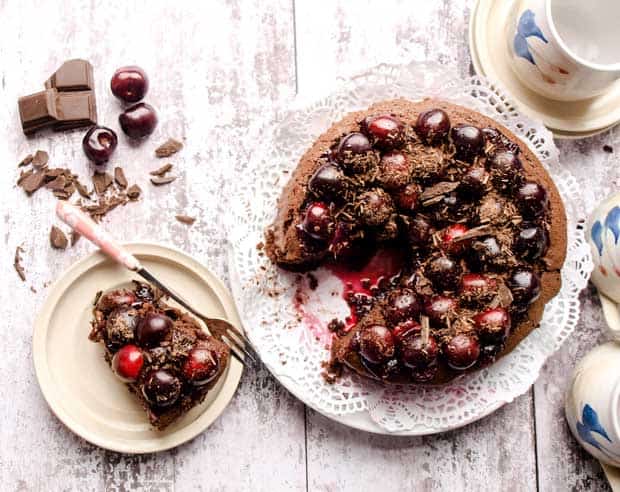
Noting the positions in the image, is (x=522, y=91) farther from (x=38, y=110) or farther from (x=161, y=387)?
(x=38, y=110)

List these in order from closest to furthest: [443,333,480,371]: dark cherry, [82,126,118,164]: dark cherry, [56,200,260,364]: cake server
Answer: [443,333,480,371]: dark cherry < [56,200,260,364]: cake server < [82,126,118,164]: dark cherry

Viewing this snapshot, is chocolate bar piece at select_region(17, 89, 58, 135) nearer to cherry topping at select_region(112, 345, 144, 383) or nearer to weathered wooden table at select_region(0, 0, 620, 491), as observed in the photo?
weathered wooden table at select_region(0, 0, 620, 491)

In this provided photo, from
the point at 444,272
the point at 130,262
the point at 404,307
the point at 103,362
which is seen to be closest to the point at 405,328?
the point at 404,307

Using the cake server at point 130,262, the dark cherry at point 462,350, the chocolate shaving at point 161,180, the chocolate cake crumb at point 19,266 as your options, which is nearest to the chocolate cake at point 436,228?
the dark cherry at point 462,350

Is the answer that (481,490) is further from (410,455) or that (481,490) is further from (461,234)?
(461,234)

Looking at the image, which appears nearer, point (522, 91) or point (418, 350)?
point (418, 350)

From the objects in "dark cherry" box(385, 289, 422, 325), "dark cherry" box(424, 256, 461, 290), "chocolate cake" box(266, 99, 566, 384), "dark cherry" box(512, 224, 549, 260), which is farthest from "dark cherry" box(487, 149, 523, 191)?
"dark cherry" box(385, 289, 422, 325)
